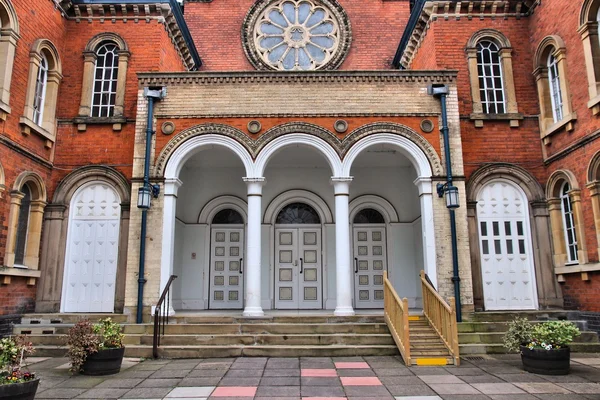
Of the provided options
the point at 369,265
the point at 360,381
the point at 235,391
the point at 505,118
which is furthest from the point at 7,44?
the point at 505,118

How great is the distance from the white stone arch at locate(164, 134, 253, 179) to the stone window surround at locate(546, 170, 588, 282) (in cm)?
736

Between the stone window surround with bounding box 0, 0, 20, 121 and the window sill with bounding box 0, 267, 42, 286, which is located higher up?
the stone window surround with bounding box 0, 0, 20, 121

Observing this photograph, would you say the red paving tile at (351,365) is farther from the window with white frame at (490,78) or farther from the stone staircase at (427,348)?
the window with white frame at (490,78)

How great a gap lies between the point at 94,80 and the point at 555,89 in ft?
39.6

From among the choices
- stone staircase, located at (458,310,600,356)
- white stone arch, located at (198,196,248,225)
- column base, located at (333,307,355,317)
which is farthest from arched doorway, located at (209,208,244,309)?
stone staircase, located at (458,310,600,356)

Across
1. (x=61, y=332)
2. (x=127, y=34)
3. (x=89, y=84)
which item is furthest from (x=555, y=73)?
(x=61, y=332)

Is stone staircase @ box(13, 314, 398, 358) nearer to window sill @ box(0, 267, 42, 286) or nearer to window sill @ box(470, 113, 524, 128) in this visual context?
window sill @ box(0, 267, 42, 286)

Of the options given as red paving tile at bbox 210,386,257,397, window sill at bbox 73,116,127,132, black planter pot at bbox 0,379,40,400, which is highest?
window sill at bbox 73,116,127,132

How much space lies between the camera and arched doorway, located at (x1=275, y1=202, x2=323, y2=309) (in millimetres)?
13289

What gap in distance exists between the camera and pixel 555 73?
11992 mm

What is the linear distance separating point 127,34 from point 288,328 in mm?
9024

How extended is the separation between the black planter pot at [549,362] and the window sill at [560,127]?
18.5 feet

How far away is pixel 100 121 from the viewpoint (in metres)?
12.2

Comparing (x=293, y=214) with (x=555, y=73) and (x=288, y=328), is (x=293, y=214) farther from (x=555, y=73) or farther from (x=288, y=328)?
(x=555, y=73)
